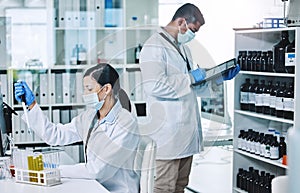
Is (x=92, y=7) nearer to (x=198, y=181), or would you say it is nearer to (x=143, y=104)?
(x=143, y=104)

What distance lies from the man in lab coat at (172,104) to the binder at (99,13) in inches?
38.0

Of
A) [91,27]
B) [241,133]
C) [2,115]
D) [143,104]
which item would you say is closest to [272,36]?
[241,133]

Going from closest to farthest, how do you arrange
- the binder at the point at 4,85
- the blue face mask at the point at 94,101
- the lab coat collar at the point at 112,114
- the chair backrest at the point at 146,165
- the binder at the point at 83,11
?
1. the chair backrest at the point at 146,165
2. the lab coat collar at the point at 112,114
3. the blue face mask at the point at 94,101
4. the binder at the point at 4,85
5. the binder at the point at 83,11

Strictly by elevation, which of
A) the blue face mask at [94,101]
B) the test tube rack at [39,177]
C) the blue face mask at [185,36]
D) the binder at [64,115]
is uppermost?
the blue face mask at [185,36]

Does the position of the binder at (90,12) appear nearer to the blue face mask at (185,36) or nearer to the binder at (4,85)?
the binder at (4,85)

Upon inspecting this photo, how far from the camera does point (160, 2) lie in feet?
14.2

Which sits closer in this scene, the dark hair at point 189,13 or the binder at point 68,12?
the dark hair at point 189,13

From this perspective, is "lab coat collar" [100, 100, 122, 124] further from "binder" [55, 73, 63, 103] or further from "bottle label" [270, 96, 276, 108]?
"binder" [55, 73, 63, 103]

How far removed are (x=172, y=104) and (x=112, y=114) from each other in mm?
1043

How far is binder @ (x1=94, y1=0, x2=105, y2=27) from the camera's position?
165 inches

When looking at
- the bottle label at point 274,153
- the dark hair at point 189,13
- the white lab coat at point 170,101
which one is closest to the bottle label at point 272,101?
the bottle label at point 274,153

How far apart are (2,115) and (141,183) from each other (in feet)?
2.22

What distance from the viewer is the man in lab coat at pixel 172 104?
10.5 feet

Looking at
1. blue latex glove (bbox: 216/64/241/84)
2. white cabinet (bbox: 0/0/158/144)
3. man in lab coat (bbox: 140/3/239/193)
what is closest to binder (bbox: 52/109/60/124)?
white cabinet (bbox: 0/0/158/144)
